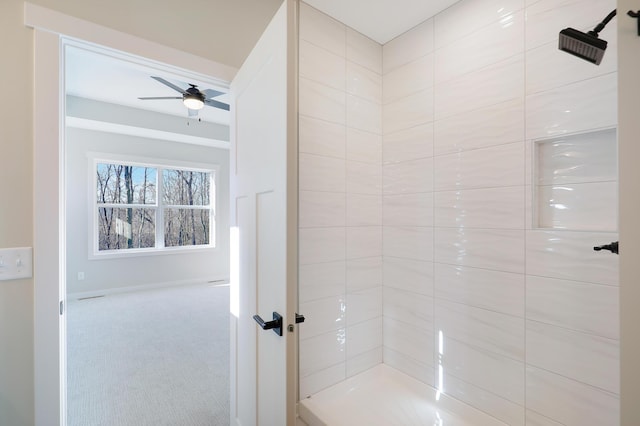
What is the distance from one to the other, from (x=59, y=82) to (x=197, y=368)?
91.6 inches

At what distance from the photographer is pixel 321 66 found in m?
1.71

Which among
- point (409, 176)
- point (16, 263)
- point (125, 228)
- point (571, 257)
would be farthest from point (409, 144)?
point (125, 228)

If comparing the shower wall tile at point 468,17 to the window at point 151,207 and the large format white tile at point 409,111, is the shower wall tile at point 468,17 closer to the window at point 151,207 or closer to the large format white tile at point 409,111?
the large format white tile at point 409,111

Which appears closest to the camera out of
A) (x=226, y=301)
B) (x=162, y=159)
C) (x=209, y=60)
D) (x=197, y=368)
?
(x=209, y=60)

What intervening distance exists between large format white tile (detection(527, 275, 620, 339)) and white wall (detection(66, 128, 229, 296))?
17.7 feet

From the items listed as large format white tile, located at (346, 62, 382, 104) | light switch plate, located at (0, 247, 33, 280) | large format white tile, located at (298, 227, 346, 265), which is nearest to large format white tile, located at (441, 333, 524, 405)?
large format white tile, located at (298, 227, 346, 265)

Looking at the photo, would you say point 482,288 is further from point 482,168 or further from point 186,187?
point 186,187

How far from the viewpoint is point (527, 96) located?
1.35m

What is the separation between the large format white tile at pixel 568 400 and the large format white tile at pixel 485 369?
0.05 metres

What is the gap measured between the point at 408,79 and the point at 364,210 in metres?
0.90

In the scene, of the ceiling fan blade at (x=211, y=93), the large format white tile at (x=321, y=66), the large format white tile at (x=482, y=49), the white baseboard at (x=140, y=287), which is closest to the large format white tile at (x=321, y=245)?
the large format white tile at (x=321, y=66)

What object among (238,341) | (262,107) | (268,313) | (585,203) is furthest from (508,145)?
(238,341)

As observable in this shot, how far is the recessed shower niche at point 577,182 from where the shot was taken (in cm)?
114

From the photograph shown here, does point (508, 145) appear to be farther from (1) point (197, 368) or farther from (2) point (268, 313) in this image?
(1) point (197, 368)
